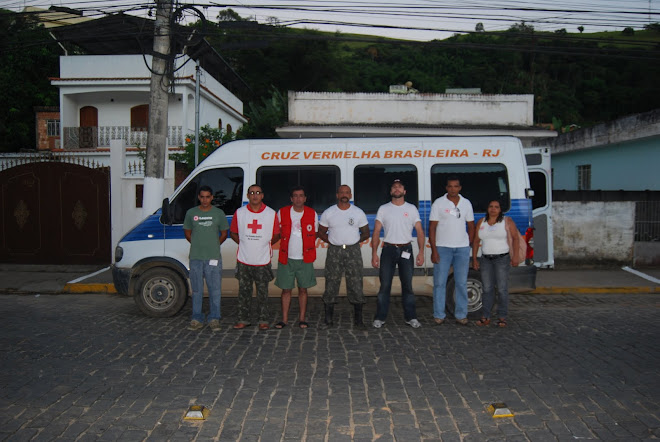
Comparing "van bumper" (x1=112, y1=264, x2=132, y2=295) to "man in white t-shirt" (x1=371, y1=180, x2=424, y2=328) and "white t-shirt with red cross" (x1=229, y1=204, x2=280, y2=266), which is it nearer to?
"white t-shirt with red cross" (x1=229, y1=204, x2=280, y2=266)

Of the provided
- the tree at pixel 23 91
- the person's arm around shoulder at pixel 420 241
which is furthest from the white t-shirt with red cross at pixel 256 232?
the tree at pixel 23 91

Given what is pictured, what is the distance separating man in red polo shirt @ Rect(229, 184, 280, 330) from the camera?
6.94 m

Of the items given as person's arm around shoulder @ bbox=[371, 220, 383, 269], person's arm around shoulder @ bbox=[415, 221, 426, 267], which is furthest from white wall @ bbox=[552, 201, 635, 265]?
person's arm around shoulder @ bbox=[371, 220, 383, 269]

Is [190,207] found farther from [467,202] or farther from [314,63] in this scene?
[314,63]

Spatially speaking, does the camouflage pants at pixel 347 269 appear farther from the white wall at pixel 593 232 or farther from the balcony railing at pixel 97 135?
the balcony railing at pixel 97 135

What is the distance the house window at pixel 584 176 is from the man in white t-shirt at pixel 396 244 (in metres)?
14.8

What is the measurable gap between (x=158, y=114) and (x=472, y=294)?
6.52m

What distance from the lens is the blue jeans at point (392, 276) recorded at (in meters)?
7.10

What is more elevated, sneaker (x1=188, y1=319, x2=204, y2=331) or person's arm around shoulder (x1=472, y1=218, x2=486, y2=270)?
person's arm around shoulder (x1=472, y1=218, x2=486, y2=270)

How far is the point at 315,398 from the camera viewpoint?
467 centimetres

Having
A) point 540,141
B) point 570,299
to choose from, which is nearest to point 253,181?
point 570,299

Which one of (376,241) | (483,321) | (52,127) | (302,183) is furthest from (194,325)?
(52,127)

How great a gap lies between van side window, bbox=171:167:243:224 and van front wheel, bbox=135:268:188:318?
77 centimetres

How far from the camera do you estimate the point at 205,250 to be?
279 inches
